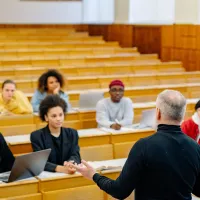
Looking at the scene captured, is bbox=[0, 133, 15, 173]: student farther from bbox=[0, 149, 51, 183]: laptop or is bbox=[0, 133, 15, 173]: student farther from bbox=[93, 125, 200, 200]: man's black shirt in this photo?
bbox=[93, 125, 200, 200]: man's black shirt

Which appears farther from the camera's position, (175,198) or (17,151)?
(17,151)

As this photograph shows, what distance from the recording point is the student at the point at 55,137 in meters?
3.40

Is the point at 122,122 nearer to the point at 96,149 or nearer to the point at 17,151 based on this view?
the point at 96,149

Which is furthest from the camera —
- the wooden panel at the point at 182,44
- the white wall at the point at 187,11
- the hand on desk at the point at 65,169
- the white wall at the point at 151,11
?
the white wall at the point at 151,11

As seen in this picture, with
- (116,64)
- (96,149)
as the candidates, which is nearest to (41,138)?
(96,149)

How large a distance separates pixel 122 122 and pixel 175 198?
2.88 meters

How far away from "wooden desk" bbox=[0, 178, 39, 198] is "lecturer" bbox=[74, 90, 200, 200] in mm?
1132

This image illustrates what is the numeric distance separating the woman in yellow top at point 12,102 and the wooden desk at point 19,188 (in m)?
1.88

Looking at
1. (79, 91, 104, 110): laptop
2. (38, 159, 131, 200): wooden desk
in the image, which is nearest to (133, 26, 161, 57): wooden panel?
(79, 91, 104, 110): laptop

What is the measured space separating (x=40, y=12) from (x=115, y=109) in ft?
19.2

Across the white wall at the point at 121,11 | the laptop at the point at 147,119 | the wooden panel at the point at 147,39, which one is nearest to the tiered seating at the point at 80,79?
the laptop at the point at 147,119

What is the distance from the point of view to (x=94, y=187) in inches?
127

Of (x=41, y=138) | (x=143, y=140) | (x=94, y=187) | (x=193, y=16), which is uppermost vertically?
(x=193, y=16)

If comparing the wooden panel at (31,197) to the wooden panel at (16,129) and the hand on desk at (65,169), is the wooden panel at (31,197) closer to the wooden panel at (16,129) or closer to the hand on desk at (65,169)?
the hand on desk at (65,169)
